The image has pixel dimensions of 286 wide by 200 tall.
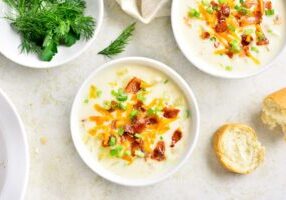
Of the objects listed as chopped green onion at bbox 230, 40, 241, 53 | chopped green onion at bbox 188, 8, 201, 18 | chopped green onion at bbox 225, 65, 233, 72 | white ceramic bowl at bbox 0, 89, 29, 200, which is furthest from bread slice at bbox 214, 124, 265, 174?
white ceramic bowl at bbox 0, 89, 29, 200

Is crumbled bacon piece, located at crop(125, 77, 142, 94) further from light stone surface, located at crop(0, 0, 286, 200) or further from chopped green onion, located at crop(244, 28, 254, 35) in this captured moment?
chopped green onion, located at crop(244, 28, 254, 35)

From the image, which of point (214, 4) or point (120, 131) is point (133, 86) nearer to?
point (120, 131)

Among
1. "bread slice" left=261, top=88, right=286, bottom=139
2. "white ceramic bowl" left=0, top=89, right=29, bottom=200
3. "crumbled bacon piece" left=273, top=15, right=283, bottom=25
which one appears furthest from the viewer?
"crumbled bacon piece" left=273, top=15, right=283, bottom=25

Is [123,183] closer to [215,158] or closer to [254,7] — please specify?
[215,158]

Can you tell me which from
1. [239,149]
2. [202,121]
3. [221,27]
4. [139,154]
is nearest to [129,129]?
[139,154]

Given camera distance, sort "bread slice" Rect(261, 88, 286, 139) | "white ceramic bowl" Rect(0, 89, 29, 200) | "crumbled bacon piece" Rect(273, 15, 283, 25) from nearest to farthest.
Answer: "white ceramic bowl" Rect(0, 89, 29, 200) < "bread slice" Rect(261, 88, 286, 139) < "crumbled bacon piece" Rect(273, 15, 283, 25)

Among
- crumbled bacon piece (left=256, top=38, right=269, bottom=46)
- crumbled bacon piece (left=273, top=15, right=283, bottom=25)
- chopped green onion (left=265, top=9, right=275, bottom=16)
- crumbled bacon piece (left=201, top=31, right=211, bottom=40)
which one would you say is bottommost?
crumbled bacon piece (left=256, top=38, right=269, bottom=46)

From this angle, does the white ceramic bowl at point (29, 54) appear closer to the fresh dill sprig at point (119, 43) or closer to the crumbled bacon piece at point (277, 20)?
the fresh dill sprig at point (119, 43)
